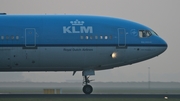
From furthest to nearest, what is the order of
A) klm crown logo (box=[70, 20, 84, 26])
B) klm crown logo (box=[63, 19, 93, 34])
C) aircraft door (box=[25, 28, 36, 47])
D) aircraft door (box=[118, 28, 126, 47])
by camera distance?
1. klm crown logo (box=[70, 20, 84, 26])
2. aircraft door (box=[118, 28, 126, 47])
3. klm crown logo (box=[63, 19, 93, 34])
4. aircraft door (box=[25, 28, 36, 47])

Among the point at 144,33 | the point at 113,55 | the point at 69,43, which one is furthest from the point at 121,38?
the point at 69,43

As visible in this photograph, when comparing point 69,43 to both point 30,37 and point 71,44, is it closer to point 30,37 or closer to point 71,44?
point 71,44

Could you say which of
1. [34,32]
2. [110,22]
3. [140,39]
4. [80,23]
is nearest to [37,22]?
[34,32]

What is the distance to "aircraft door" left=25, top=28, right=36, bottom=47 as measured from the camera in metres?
41.4

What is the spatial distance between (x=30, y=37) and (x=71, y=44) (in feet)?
11.9

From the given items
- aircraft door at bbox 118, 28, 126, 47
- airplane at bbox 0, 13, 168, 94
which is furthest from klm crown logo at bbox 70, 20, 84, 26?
aircraft door at bbox 118, 28, 126, 47

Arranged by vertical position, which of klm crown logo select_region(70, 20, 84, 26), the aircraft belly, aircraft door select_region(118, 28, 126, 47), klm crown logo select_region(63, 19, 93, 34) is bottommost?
the aircraft belly

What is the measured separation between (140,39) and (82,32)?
209 inches

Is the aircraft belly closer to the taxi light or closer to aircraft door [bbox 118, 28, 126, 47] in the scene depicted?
the taxi light

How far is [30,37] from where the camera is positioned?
41.5m

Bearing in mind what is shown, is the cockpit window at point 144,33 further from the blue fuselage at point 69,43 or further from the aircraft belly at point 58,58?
the aircraft belly at point 58,58

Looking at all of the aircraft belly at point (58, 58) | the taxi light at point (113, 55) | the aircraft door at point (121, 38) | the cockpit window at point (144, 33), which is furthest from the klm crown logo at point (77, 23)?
the cockpit window at point (144, 33)

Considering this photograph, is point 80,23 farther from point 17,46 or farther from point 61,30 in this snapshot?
point 17,46

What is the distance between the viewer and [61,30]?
4178cm
